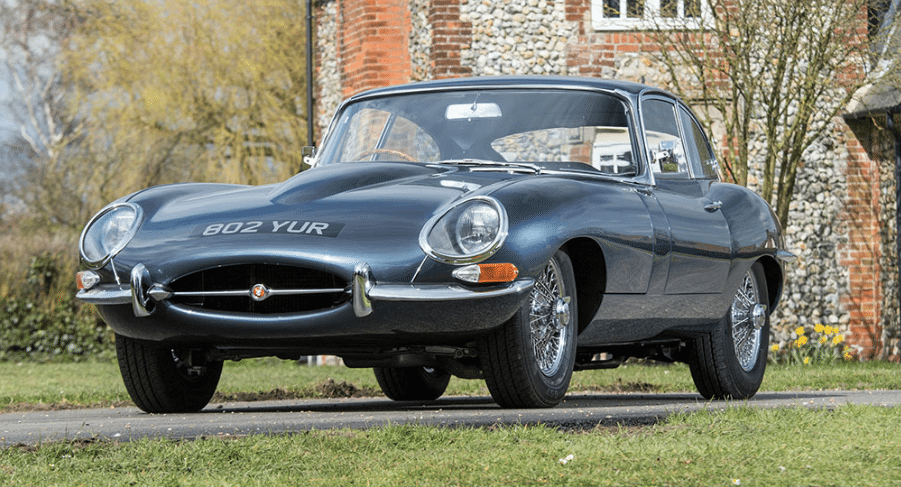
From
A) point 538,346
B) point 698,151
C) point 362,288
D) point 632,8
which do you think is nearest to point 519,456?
point 362,288

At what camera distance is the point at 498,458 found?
4258 millimetres

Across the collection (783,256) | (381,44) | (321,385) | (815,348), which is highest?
(381,44)

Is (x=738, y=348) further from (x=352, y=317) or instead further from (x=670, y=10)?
(x=670, y=10)

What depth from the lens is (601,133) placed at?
7.30 meters

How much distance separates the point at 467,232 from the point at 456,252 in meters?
0.11

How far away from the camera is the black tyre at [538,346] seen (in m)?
5.87

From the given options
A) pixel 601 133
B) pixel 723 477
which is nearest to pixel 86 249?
pixel 601 133

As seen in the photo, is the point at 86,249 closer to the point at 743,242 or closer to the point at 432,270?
the point at 432,270

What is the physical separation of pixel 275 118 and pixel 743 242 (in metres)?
22.7

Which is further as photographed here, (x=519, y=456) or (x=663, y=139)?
(x=663, y=139)

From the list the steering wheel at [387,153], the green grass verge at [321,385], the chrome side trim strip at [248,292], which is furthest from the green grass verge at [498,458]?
the green grass verge at [321,385]

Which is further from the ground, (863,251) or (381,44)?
(381,44)

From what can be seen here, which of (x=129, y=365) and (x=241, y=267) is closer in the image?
(x=241, y=267)

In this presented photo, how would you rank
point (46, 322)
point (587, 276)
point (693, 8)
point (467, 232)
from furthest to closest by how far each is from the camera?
point (46, 322), point (693, 8), point (587, 276), point (467, 232)
